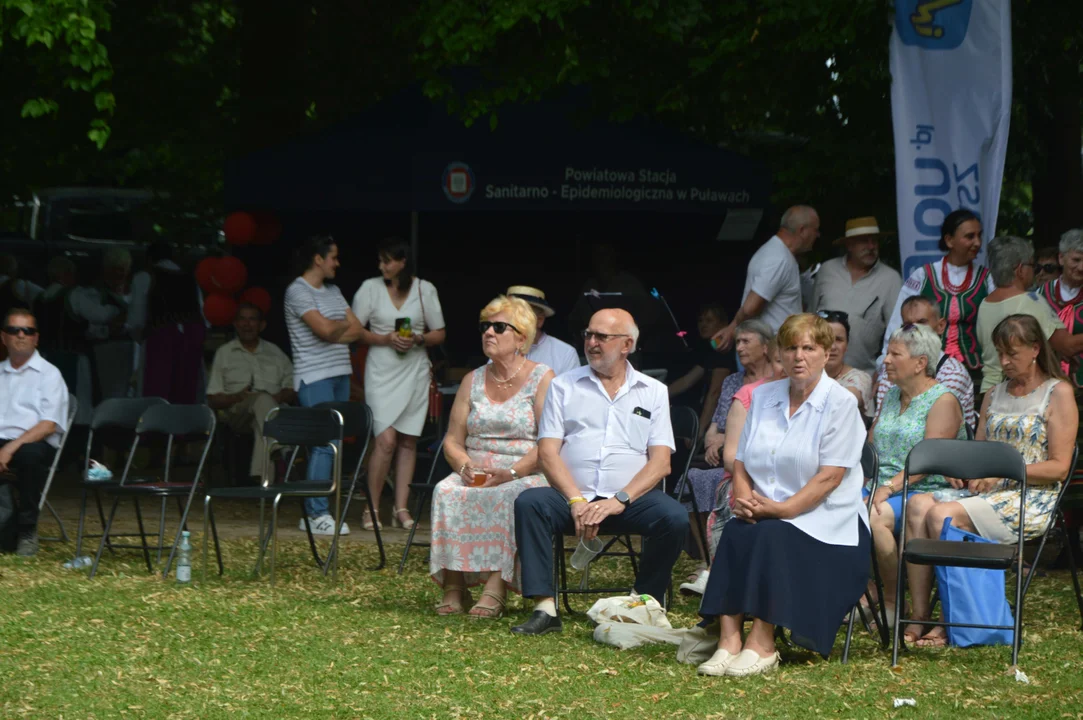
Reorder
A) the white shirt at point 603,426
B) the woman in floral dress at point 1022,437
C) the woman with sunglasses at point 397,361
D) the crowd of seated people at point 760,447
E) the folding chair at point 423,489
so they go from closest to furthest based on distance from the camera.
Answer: the crowd of seated people at point 760,447
the woman in floral dress at point 1022,437
the white shirt at point 603,426
the folding chair at point 423,489
the woman with sunglasses at point 397,361

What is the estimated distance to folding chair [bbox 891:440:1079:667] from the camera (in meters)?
5.79

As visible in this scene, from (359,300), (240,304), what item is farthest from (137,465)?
(359,300)

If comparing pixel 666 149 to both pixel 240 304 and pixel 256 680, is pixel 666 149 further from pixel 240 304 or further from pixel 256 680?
pixel 256 680

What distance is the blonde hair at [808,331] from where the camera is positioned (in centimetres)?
590

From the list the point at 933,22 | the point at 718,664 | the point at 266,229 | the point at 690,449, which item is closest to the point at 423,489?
the point at 690,449

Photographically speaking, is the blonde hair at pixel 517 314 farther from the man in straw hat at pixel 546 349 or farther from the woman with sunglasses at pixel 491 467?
the man in straw hat at pixel 546 349

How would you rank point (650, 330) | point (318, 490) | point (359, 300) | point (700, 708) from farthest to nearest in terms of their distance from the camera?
point (650, 330), point (359, 300), point (318, 490), point (700, 708)

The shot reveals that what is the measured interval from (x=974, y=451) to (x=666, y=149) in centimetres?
477

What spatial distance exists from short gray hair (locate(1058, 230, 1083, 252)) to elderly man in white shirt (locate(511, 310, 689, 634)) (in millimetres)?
2459

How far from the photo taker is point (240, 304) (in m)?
11.3

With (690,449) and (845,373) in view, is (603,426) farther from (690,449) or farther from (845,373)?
(845,373)

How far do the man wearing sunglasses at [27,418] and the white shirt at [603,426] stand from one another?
335 cm

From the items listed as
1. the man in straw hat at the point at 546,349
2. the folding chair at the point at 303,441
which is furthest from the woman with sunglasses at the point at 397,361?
the man in straw hat at the point at 546,349

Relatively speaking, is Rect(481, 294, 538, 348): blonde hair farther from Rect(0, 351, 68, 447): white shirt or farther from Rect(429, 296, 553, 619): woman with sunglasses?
Rect(0, 351, 68, 447): white shirt
